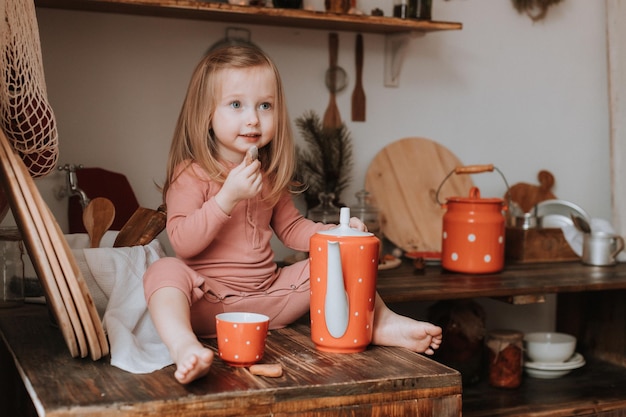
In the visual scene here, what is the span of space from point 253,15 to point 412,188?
2.33ft

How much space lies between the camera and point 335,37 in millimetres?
2275

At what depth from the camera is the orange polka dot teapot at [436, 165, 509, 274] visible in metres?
2.05

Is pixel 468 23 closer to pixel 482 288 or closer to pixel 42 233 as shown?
pixel 482 288

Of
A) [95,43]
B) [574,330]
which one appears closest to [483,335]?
[574,330]

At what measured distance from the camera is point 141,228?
1709 mm

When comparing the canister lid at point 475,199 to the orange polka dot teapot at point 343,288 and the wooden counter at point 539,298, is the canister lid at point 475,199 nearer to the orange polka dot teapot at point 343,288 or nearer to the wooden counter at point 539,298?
the wooden counter at point 539,298

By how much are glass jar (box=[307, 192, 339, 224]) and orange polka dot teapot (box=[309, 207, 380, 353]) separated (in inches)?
27.0

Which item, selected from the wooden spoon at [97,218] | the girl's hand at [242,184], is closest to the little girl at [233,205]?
the girl's hand at [242,184]

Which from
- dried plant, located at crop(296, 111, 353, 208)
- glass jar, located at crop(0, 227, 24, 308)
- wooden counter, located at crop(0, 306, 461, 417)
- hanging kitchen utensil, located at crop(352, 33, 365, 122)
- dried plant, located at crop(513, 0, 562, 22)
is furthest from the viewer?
dried plant, located at crop(513, 0, 562, 22)

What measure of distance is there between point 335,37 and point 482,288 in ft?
2.76

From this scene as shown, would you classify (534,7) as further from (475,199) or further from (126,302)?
(126,302)

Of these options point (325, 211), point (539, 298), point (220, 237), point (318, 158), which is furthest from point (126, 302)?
point (539, 298)

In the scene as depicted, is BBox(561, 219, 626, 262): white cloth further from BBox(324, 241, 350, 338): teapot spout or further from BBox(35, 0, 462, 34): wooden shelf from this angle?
BBox(324, 241, 350, 338): teapot spout

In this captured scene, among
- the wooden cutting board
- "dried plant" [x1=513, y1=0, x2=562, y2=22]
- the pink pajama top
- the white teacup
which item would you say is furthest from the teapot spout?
"dried plant" [x1=513, y1=0, x2=562, y2=22]
